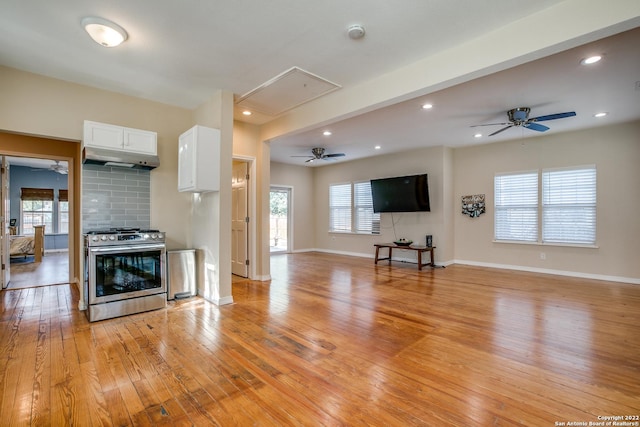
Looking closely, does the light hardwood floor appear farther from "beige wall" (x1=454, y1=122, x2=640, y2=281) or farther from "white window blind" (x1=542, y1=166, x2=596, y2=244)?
"white window blind" (x1=542, y1=166, x2=596, y2=244)

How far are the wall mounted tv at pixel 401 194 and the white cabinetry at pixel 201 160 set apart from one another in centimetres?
470

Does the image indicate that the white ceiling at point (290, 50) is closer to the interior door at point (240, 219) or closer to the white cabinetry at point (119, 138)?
the white cabinetry at point (119, 138)

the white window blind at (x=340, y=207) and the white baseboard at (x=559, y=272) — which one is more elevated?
the white window blind at (x=340, y=207)

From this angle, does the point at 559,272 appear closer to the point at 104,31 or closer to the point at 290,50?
the point at 290,50

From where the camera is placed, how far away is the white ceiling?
2.36 metres

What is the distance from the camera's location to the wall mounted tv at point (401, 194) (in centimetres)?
693

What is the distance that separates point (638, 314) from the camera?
11.6 feet

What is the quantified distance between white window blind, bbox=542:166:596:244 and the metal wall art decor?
3.76 ft

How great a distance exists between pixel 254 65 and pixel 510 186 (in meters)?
5.83

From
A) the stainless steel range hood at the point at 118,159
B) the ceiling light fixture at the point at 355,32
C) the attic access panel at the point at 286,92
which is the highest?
the ceiling light fixture at the point at 355,32

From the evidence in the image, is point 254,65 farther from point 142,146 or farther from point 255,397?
point 255,397

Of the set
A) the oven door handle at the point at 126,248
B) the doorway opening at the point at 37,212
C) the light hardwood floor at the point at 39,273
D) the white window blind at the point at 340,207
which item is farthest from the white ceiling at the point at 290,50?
the doorway opening at the point at 37,212

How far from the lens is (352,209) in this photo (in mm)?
8875

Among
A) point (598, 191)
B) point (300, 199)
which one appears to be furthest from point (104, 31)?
point (598, 191)
